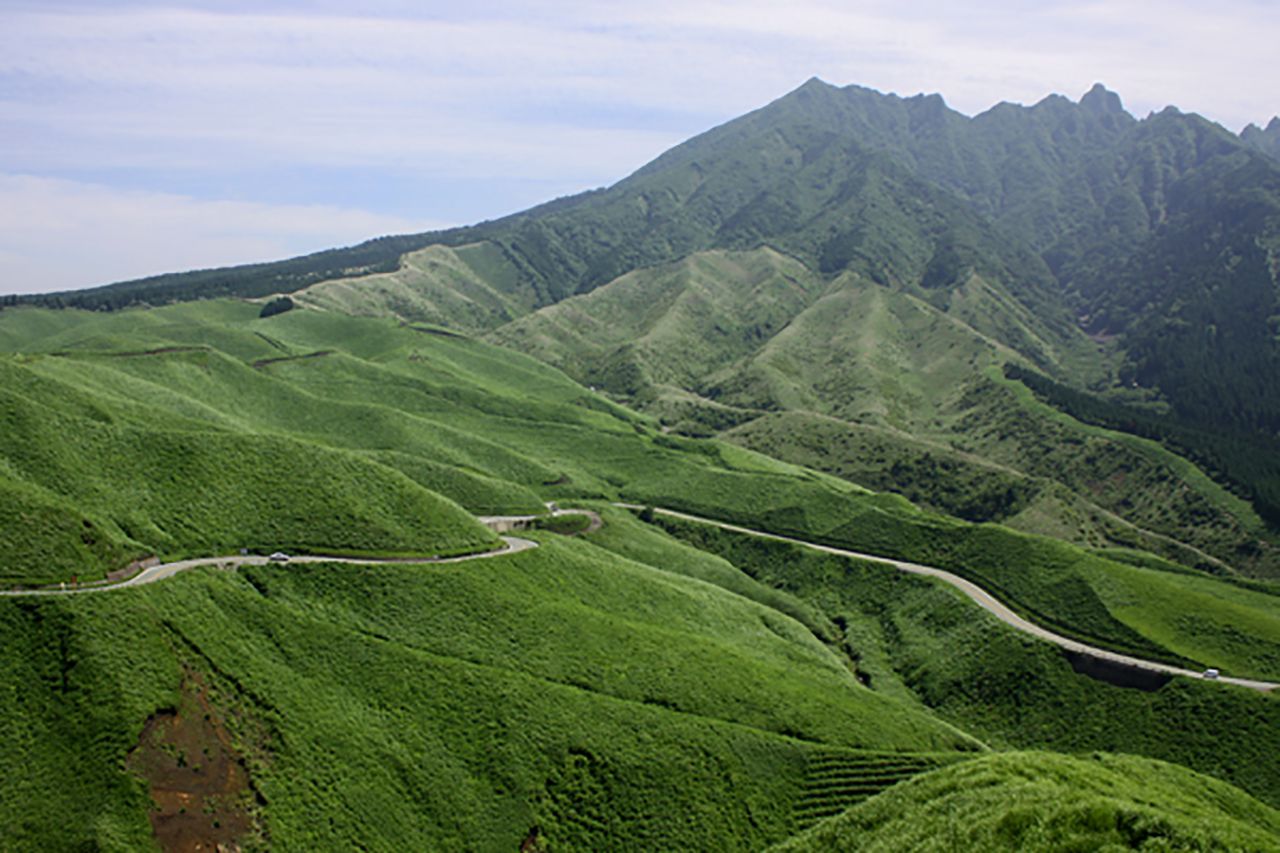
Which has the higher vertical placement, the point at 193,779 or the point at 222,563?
the point at 222,563

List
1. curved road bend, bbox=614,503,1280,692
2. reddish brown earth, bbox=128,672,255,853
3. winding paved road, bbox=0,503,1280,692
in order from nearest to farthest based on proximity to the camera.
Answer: reddish brown earth, bbox=128,672,255,853, winding paved road, bbox=0,503,1280,692, curved road bend, bbox=614,503,1280,692

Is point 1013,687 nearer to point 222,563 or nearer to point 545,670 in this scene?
point 545,670

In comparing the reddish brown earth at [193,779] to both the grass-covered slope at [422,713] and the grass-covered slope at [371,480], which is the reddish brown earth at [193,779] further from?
the grass-covered slope at [371,480]

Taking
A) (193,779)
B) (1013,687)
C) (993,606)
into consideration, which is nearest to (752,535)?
(993,606)

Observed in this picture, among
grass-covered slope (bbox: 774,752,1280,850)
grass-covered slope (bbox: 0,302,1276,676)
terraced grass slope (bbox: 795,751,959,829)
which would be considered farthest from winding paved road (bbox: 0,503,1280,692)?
terraced grass slope (bbox: 795,751,959,829)

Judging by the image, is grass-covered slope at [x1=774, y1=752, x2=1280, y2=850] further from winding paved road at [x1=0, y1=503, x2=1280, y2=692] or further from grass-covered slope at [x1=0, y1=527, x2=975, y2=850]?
winding paved road at [x1=0, y1=503, x2=1280, y2=692]

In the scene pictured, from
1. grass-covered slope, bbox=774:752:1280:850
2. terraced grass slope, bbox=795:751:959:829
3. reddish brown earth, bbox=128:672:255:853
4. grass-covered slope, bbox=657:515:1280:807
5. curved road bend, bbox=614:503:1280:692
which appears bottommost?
grass-covered slope, bbox=657:515:1280:807

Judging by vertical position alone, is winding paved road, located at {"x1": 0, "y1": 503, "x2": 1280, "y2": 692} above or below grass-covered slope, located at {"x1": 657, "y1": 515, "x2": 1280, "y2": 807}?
above

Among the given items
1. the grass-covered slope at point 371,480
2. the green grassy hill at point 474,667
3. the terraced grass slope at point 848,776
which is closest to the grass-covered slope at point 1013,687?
the green grassy hill at point 474,667
